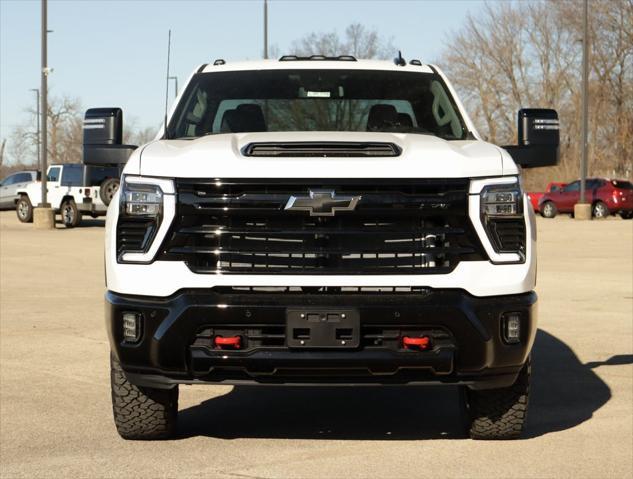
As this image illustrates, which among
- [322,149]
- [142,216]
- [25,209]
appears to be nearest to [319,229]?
[322,149]

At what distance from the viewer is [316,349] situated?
5.48m

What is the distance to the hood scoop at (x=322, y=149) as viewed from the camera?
568cm

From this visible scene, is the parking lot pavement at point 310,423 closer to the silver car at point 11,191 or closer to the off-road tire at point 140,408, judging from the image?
the off-road tire at point 140,408

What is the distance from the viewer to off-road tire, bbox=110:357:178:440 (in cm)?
614

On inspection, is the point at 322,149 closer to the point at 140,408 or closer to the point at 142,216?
the point at 142,216

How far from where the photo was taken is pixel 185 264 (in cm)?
554

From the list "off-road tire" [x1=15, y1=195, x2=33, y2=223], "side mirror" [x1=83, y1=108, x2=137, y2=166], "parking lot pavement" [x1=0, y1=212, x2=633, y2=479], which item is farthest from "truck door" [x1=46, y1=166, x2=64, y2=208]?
A: "side mirror" [x1=83, y1=108, x2=137, y2=166]

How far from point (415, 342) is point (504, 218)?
733mm

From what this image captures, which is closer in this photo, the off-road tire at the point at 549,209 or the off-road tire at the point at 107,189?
the off-road tire at the point at 107,189

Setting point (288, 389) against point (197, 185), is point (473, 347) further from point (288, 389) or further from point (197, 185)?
point (288, 389)

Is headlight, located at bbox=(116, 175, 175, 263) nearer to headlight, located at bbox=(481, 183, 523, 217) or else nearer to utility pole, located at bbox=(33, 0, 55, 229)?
headlight, located at bbox=(481, 183, 523, 217)

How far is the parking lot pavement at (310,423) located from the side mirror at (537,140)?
4.95 ft

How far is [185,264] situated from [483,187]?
144 cm

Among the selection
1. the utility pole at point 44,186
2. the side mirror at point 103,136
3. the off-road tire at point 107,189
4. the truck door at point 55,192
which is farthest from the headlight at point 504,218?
the truck door at point 55,192
